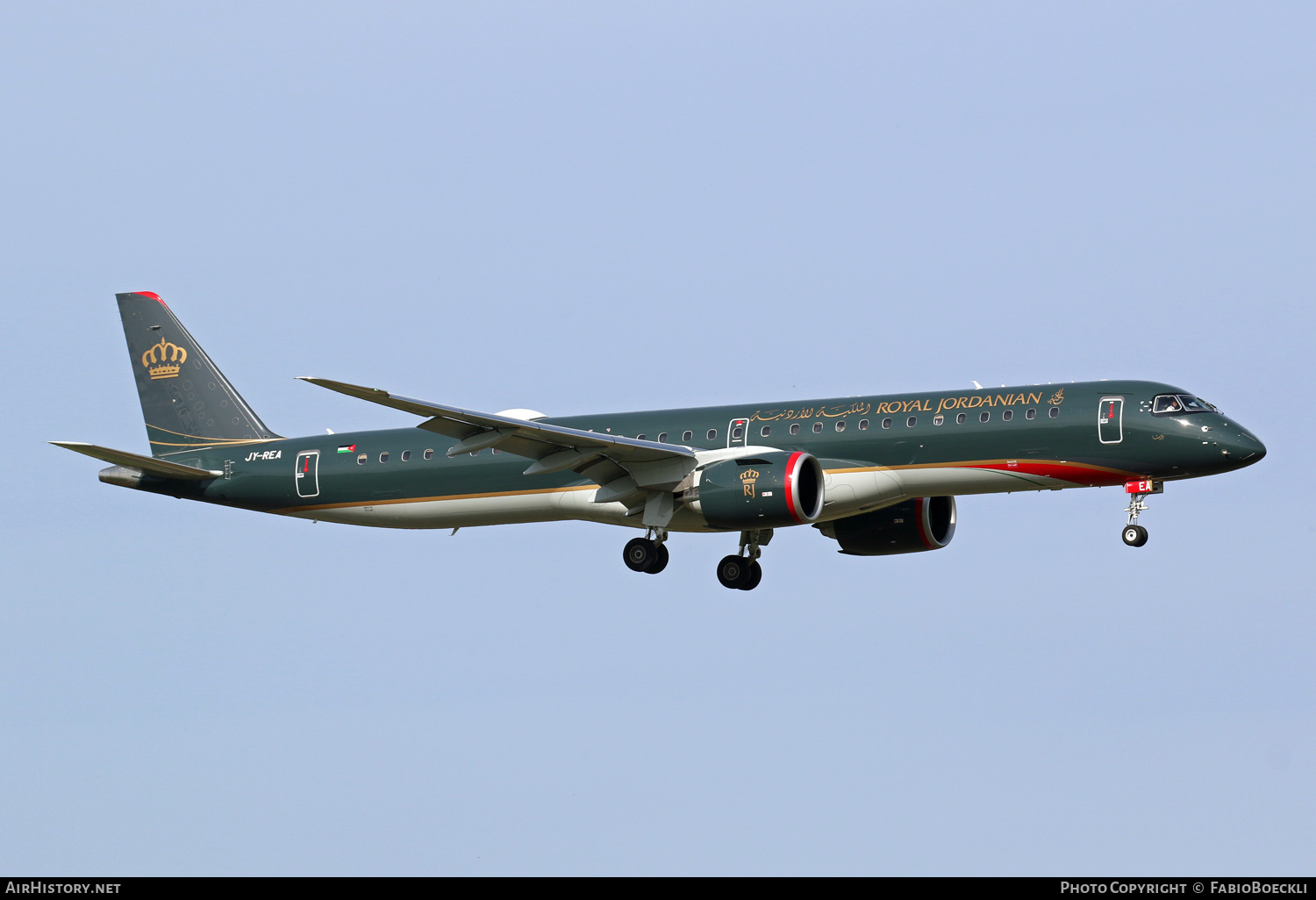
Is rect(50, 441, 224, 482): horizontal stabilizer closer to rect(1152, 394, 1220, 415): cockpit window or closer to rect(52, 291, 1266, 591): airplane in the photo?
rect(52, 291, 1266, 591): airplane

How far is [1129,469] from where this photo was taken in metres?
44.5

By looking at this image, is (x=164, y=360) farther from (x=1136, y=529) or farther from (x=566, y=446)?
(x=1136, y=529)

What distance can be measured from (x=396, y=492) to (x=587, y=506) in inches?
246

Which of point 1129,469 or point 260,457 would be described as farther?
point 260,457

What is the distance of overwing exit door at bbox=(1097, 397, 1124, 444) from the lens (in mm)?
44406

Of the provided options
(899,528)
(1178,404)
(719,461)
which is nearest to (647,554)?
(719,461)

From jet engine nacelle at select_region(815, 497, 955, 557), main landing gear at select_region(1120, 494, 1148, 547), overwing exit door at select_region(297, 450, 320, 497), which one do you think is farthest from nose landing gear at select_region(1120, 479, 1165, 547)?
overwing exit door at select_region(297, 450, 320, 497)

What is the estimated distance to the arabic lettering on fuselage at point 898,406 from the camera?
45812 millimetres

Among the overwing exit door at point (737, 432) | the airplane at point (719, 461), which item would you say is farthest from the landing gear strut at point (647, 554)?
the overwing exit door at point (737, 432)

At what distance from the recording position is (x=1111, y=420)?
44500mm

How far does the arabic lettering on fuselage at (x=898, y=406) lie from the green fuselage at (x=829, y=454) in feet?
0.14
